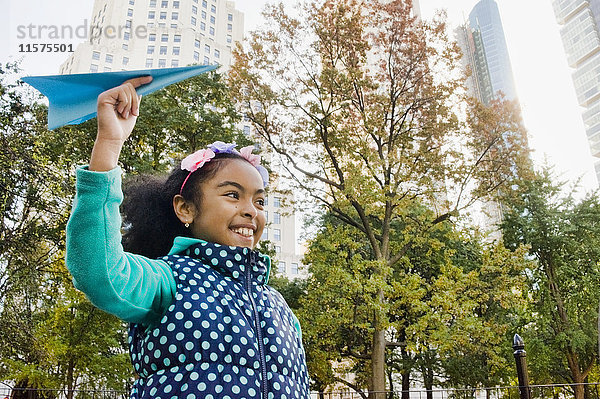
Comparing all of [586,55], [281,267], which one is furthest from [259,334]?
[586,55]

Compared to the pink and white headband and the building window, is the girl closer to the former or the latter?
the pink and white headband

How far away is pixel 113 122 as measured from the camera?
44.6 inches

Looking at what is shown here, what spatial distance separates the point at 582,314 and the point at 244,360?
58.0 ft

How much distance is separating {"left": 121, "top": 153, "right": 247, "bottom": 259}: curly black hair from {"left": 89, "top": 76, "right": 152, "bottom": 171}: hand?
489 mm

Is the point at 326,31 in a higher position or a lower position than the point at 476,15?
lower

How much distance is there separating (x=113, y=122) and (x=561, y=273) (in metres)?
17.9

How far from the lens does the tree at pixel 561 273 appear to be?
14.9 metres

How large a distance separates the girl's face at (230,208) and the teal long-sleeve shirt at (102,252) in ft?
1.35

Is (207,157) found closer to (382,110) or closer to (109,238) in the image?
(109,238)

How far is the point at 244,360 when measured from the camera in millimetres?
1235

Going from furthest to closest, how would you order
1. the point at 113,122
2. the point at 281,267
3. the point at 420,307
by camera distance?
1. the point at 281,267
2. the point at 420,307
3. the point at 113,122

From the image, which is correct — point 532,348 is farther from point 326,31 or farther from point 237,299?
point 237,299

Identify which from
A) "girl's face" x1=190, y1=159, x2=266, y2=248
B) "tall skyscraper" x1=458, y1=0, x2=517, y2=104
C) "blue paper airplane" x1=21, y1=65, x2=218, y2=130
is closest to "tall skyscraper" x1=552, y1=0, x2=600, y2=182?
"tall skyscraper" x1=458, y1=0, x2=517, y2=104

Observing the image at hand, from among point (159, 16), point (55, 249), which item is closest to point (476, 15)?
point (159, 16)
